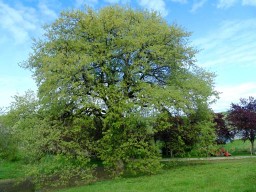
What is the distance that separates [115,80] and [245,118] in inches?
679

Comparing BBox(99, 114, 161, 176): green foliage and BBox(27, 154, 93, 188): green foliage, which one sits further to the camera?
BBox(99, 114, 161, 176): green foliage

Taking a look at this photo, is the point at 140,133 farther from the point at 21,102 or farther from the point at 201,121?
the point at 21,102

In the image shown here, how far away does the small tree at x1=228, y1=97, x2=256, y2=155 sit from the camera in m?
35.5

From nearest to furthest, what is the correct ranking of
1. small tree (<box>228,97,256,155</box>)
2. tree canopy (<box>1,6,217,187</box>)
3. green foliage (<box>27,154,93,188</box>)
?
green foliage (<box>27,154,93,188</box>) → tree canopy (<box>1,6,217,187</box>) → small tree (<box>228,97,256,155</box>)

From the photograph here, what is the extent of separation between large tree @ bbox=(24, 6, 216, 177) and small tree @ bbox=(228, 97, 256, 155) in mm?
9835

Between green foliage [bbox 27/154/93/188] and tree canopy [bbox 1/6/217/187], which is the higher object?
tree canopy [bbox 1/6/217/187]

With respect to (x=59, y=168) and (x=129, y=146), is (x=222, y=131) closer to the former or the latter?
(x=129, y=146)

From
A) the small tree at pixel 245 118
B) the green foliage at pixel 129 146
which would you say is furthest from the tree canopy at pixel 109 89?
the small tree at pixel 245 118

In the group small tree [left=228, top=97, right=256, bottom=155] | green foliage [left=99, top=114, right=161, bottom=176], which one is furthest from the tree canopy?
small tree [left=228, top=97, right=256, bottom=155]

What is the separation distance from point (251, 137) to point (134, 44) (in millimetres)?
19090

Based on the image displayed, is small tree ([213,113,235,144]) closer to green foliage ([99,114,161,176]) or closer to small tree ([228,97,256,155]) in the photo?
small tree ([228,97,256,155])

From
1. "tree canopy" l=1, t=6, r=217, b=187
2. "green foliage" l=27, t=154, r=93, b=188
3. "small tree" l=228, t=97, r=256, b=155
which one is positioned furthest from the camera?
"small tree" l=228, t=97, r=256, b=155

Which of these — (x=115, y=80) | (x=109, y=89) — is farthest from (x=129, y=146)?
(x=115, y=80)

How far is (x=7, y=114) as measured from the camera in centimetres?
2566
